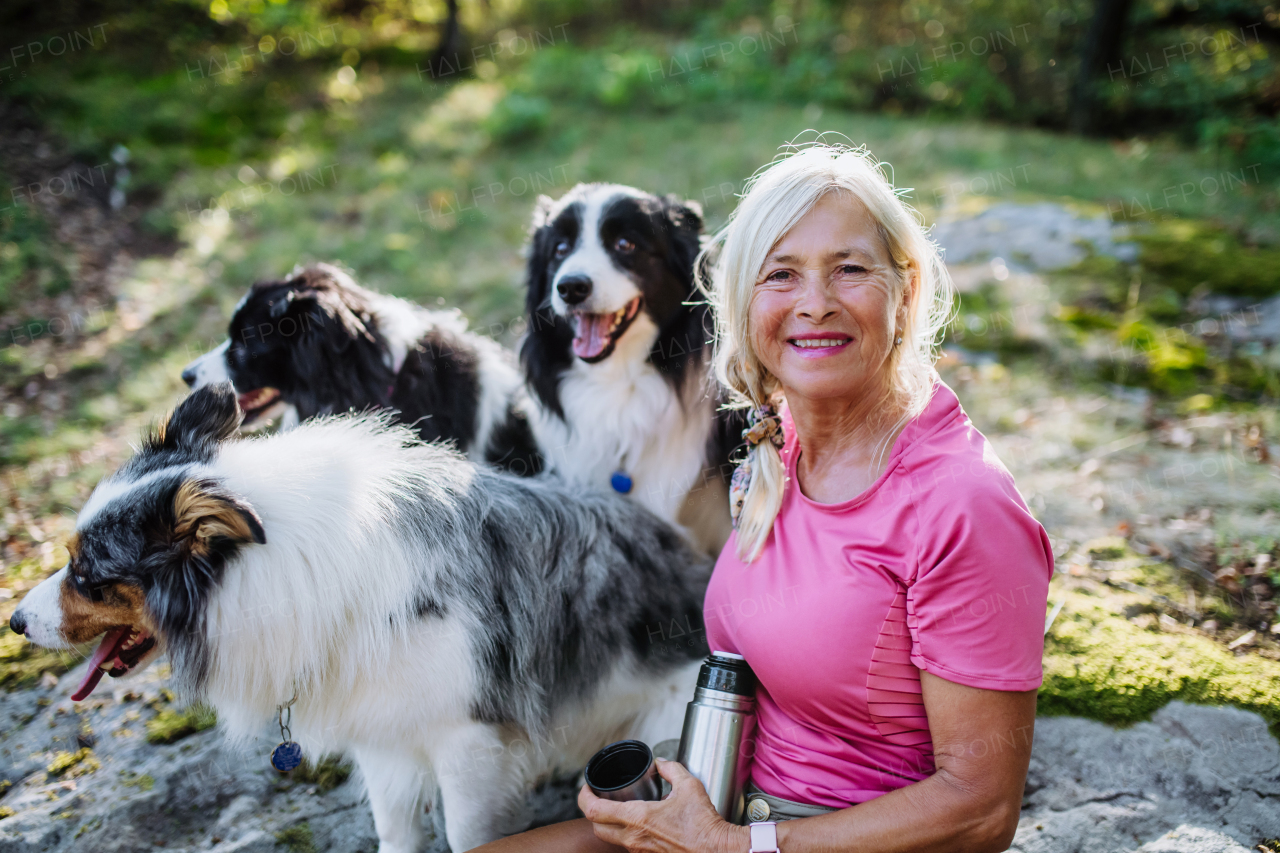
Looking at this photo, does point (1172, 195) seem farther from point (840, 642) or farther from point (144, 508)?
point (144, 508)

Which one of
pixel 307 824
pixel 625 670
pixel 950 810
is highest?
pixel 950 810

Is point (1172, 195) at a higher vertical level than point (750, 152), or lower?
lower

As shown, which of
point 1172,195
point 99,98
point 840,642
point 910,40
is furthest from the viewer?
point 910,40

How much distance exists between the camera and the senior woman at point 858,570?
1.53 m

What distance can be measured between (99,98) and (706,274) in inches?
317

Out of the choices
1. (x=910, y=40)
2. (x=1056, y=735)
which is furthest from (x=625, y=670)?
(x=910, y=40)

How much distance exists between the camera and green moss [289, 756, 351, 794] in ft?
8.64

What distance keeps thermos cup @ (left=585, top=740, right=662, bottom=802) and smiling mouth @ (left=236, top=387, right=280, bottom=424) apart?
2088 mm

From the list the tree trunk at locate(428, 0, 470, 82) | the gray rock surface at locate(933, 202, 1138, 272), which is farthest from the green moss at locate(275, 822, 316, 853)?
the tree trunk at locate(428, 0, 470, 82)

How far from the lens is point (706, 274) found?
3.11 metres

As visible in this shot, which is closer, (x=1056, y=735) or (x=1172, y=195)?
(x=1056, y=735)

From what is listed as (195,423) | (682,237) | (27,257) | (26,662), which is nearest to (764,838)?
(195,423)

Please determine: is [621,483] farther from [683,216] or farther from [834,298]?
[834,298]

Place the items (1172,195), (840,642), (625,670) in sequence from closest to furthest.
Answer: (840,642) → (625,670) → (1172,195)
